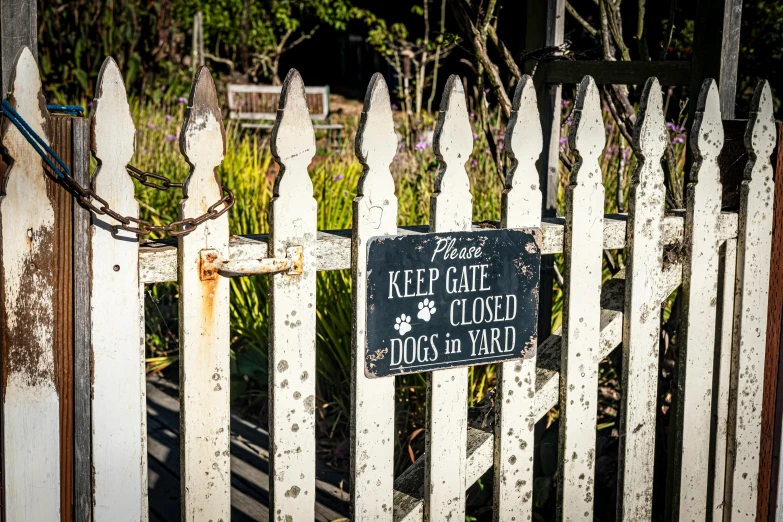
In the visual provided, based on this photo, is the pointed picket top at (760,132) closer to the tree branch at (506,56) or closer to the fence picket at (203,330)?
the tree branch at (506,56)

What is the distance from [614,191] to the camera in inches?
164

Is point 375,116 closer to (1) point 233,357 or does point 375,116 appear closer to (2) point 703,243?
(2) point 703,243

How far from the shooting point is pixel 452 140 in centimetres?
191

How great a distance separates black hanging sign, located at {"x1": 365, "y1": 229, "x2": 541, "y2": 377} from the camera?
1.88 meters

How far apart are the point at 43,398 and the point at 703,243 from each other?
1.63 meters

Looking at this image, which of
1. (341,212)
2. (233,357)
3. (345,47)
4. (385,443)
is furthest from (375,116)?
(345,47)

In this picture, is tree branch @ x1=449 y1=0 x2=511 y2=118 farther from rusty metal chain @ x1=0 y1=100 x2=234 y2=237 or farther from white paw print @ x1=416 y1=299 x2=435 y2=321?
rusty metal chain @ x1=0 y1=100 x2=234 y2=237

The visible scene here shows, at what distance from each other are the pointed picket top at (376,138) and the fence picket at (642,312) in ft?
2.15

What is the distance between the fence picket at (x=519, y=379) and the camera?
6.51 feet

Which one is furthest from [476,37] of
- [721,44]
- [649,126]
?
[649,126]

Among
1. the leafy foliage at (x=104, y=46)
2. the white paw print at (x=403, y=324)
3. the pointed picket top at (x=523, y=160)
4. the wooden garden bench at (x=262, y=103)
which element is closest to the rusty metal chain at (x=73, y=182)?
the white paw print at (x=403, y=324)

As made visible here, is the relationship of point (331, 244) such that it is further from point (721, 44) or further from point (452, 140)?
point (721, 44)

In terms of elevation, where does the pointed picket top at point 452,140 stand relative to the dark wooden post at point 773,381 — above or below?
above

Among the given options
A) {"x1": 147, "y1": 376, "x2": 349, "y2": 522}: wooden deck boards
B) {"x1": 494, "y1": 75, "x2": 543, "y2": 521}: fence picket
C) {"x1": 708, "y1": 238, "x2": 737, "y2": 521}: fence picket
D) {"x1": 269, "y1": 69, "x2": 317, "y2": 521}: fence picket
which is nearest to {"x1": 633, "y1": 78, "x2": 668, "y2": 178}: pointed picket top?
{"x1": 494, "y1": 75, "x2": 543, "y2": 521}: fence picket
